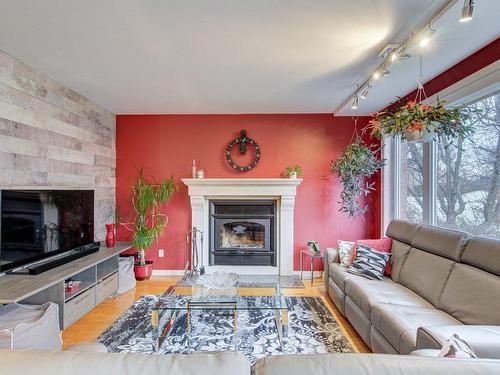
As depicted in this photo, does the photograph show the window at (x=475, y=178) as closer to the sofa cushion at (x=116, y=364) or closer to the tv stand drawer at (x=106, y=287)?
the sofa cushion at (x=116, y=364)

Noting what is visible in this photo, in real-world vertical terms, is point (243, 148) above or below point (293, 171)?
above

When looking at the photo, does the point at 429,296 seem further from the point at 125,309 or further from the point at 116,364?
the point at 125,309

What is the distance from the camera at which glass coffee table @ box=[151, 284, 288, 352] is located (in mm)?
2416

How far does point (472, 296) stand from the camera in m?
1.96

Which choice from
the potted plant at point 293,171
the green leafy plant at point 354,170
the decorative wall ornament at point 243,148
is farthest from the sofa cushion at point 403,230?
the decorative wall ornament at point 243,148

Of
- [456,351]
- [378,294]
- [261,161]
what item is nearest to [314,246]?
[261,161]

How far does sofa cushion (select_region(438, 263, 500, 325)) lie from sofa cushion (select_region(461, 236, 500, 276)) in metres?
0.04

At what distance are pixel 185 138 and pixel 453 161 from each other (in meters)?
3.49

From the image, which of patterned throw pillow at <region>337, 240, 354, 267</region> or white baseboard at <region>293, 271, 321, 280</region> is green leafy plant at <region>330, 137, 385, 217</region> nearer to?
patterned throw pillow at <region>337, 240, 354, 267</region>

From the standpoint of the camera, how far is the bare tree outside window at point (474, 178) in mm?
2408

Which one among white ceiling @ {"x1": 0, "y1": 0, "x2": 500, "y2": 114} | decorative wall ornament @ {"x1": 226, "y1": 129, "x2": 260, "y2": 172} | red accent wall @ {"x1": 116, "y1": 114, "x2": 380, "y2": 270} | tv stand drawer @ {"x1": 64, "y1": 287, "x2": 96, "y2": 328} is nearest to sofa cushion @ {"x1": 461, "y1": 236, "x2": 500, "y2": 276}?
white ceiling @ {"x1": 0, "y1": 0, "x2": 500, "y2": 114}

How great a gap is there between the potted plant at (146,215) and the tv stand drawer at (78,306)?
1.08 metres

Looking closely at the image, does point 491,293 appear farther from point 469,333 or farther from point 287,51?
point 287,51

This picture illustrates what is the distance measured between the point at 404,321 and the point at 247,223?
2822 millimetres
